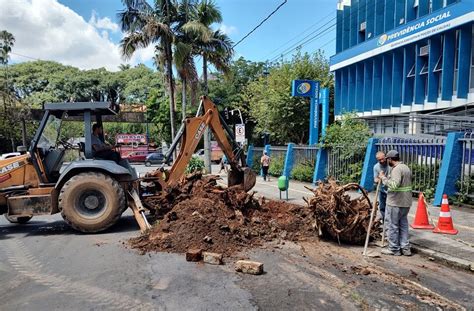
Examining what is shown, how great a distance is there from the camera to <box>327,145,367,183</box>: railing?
15.6 metres

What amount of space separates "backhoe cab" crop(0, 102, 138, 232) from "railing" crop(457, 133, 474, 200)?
27.8 feet

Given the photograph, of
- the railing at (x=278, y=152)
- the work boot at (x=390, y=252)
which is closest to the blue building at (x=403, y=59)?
the railing at (x=278, y=152)

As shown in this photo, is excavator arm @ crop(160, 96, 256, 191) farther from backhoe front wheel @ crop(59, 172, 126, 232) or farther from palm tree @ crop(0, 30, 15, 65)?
palm tree @ crop(0, 30, 15, 65)

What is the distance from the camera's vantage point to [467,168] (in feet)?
35.6

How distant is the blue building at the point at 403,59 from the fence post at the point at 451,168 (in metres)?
6.44

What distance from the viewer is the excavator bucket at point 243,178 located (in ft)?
33.2

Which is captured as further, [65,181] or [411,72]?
[411,72]

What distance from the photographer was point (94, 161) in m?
8.50

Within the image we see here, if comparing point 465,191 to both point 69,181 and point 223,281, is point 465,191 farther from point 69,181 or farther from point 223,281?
point 69,181

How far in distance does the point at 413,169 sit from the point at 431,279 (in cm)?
755

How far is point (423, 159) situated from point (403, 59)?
13.6 metres

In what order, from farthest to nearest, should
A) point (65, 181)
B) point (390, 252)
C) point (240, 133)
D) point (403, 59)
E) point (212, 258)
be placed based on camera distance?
point (403, 59) → point (240, 133) → point (65, 181) → point (390, 252) → point (212, 258)

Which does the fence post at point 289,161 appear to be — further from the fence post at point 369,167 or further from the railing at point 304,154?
the fence post at point 369,167

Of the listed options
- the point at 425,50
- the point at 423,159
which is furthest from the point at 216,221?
the point at 425,50
